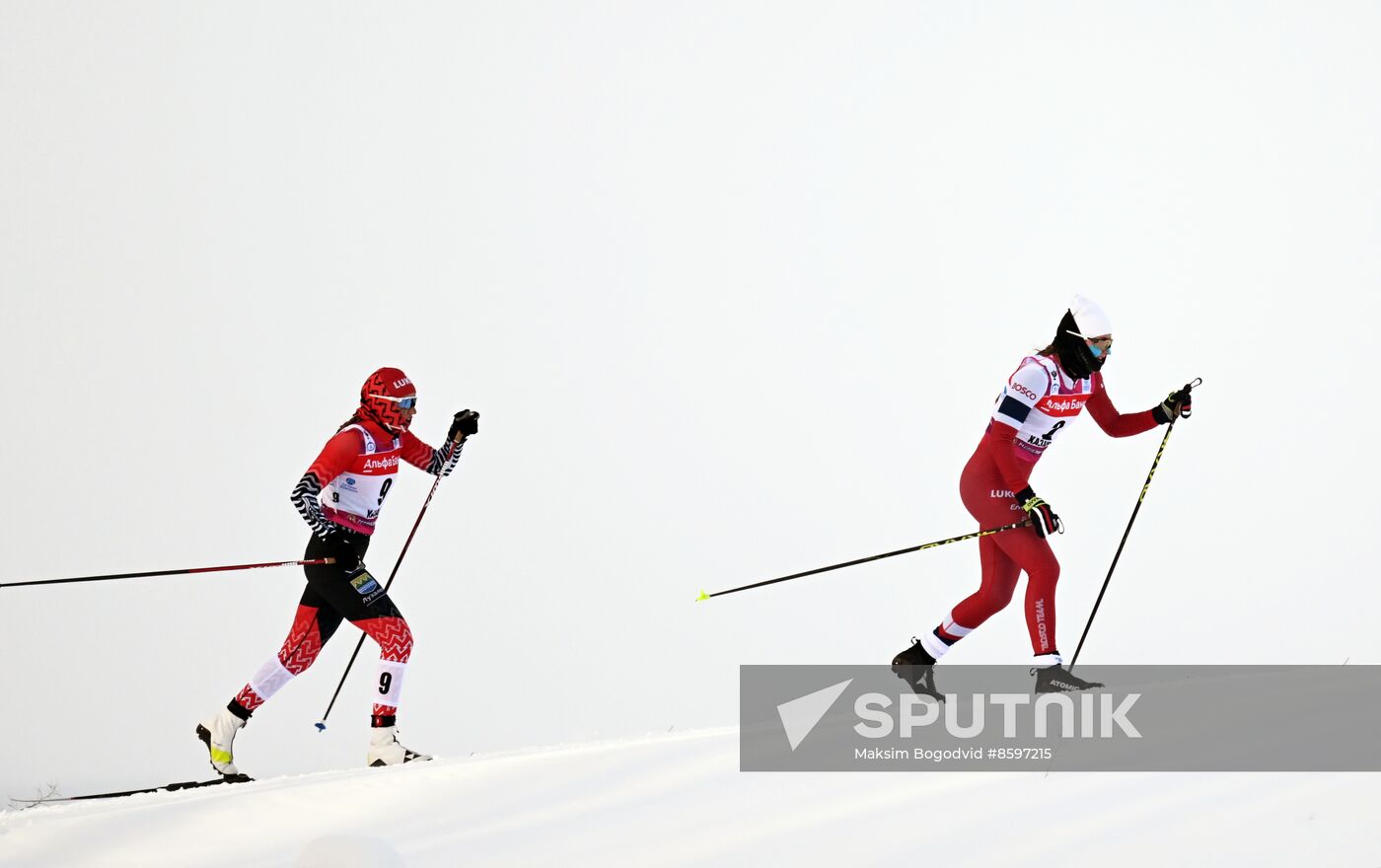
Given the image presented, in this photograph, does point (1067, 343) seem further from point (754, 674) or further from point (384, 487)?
point (384, 487)

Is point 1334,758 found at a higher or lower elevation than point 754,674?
lower

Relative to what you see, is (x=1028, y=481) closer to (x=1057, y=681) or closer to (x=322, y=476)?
(x=1057, y=681)

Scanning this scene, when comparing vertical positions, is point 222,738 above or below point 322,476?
below

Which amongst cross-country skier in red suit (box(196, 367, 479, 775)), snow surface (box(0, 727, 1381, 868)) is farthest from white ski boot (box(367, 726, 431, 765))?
snow surface (box(0, 727, 1381, 868))

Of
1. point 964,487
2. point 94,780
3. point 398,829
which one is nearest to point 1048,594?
point 964,487

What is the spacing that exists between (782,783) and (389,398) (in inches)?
142

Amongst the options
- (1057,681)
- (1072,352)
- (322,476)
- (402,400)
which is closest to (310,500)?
(322,476)

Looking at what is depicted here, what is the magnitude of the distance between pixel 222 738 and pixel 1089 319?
5.45 metres

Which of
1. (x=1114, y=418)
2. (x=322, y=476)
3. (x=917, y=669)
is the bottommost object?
(x=917, y=669)

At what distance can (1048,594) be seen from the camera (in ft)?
25.4

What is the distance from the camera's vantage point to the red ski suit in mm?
7766

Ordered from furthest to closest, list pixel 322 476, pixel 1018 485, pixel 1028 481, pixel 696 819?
1. pixel 322 476
2. pixel 1028 481
3. pixel 1018 485
4. pixel 696 819

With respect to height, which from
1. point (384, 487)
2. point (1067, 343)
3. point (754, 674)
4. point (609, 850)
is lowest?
point (609, 850)

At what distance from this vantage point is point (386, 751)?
27.2 ft
